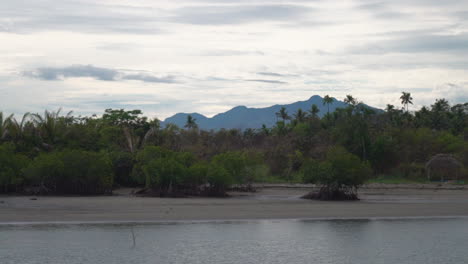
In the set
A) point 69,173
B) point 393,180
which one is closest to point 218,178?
point 69,173

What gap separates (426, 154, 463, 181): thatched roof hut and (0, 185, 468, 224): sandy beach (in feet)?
28.5

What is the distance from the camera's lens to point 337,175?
1248 inches

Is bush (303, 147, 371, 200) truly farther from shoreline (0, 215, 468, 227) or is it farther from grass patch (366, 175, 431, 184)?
grass patch (366, 175, 431, 184)

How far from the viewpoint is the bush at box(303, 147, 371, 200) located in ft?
104

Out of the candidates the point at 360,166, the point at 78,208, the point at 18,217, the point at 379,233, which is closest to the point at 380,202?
the point at 360,166

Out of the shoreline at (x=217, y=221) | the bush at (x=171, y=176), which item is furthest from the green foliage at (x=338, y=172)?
the bush at (x=171, y=176)

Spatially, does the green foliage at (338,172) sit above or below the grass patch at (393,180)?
above

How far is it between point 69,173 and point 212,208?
9.52 meters

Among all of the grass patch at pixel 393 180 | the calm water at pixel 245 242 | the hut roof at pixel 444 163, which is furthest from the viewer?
the grass patch at pixel 393 180

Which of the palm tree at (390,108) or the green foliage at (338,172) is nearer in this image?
the green foliage at (338,172)

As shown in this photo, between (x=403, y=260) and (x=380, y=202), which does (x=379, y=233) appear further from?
(x=380, y=202)

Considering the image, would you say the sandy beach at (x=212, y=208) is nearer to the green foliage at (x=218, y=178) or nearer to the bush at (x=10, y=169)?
the green foliage at (x=218, y=178)

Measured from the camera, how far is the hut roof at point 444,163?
4403 centimetres

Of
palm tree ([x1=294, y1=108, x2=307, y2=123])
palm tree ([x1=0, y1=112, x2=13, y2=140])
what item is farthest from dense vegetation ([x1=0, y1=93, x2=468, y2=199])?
palm tree ([x1=294, y1=108, x2=307, y2=123])
